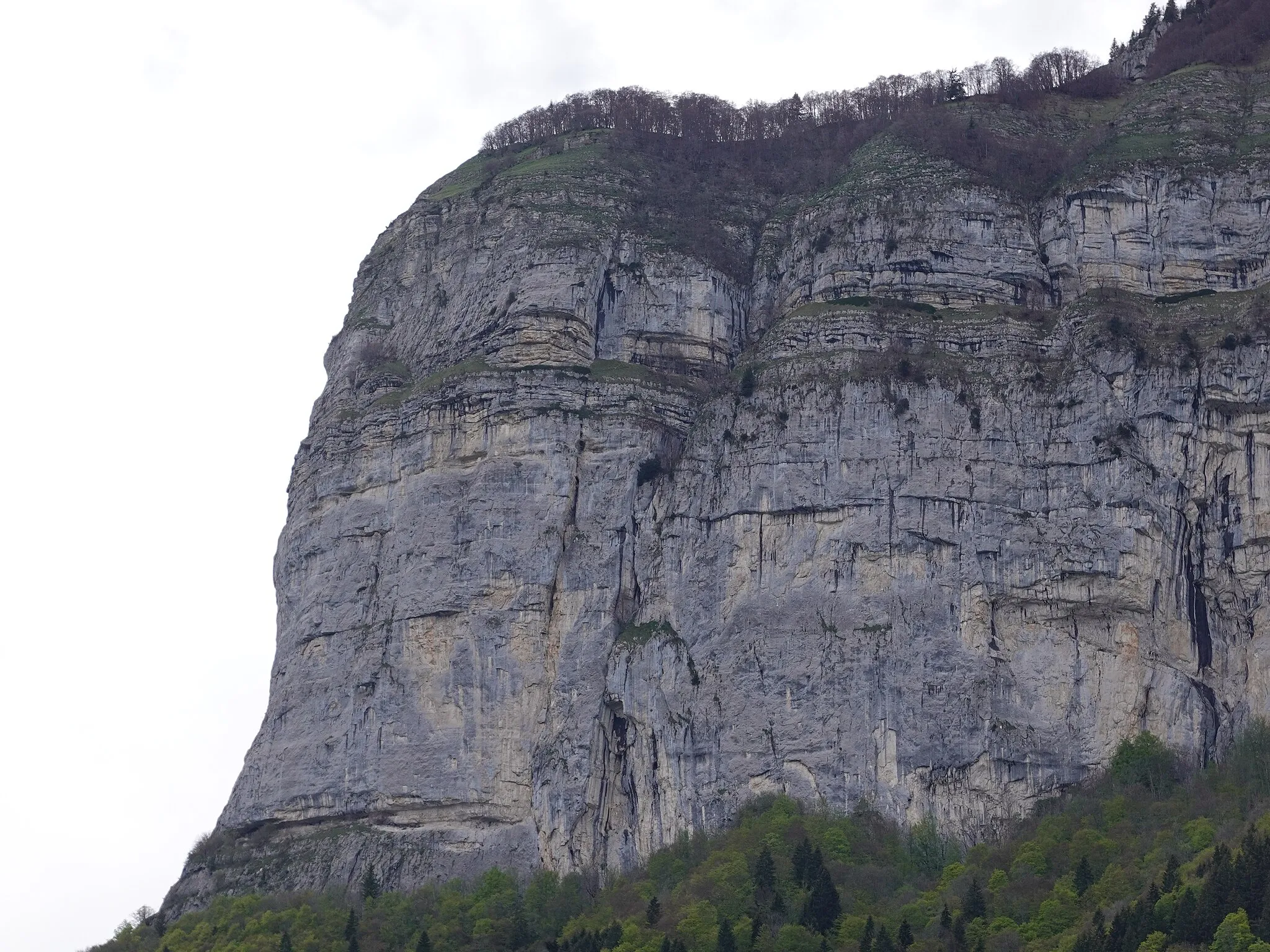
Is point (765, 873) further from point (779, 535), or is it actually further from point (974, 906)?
point (779, 535)

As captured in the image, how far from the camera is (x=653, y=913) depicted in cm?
9500

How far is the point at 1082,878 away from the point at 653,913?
52.5 feet

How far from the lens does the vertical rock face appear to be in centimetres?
10238

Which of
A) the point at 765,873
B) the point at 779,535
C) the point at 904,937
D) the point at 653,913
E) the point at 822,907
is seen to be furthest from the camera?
the point at 779,535

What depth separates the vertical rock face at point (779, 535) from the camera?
102 m

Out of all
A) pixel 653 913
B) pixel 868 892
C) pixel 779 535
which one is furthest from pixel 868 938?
pixel 779 535

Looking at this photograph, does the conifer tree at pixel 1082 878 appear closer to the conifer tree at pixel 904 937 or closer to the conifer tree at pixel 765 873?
the conifer tree at pixel 904 937

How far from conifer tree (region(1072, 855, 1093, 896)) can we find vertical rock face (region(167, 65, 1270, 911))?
7.42 m

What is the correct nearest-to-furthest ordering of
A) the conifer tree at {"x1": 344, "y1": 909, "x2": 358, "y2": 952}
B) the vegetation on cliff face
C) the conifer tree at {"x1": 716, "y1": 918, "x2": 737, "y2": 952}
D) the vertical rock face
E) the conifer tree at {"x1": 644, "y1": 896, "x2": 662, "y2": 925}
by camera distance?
the vegetation on cliff face < the conifer tree at {"x1": 716, "y1": 918, "x2": 737, "y2": 952} < the conifer tree at {"x1": 644, "y1": 896, "x2": 662, "y2": 925} < the conifer tree at {"x1": 344, "y1": 909, "x2": 358, "y2": 952} < the vertical rock face

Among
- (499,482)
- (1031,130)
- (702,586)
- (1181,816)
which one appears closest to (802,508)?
(702,586)

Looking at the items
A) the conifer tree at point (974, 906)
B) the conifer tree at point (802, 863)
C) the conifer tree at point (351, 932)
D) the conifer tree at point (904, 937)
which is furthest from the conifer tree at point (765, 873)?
the conifer tree at point (351, 932)

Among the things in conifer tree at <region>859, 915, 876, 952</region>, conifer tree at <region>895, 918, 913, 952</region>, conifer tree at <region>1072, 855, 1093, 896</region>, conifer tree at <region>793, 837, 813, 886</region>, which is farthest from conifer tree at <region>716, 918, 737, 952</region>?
conifer tree at <region>1072, 855, 1093, 896</region>

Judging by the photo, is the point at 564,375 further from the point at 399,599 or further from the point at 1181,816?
the point at 1181,816

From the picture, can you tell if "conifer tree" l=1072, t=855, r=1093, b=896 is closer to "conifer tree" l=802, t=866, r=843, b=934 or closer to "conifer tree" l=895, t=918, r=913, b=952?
"conifer tree" l=895, t=918, r=913, b=952
